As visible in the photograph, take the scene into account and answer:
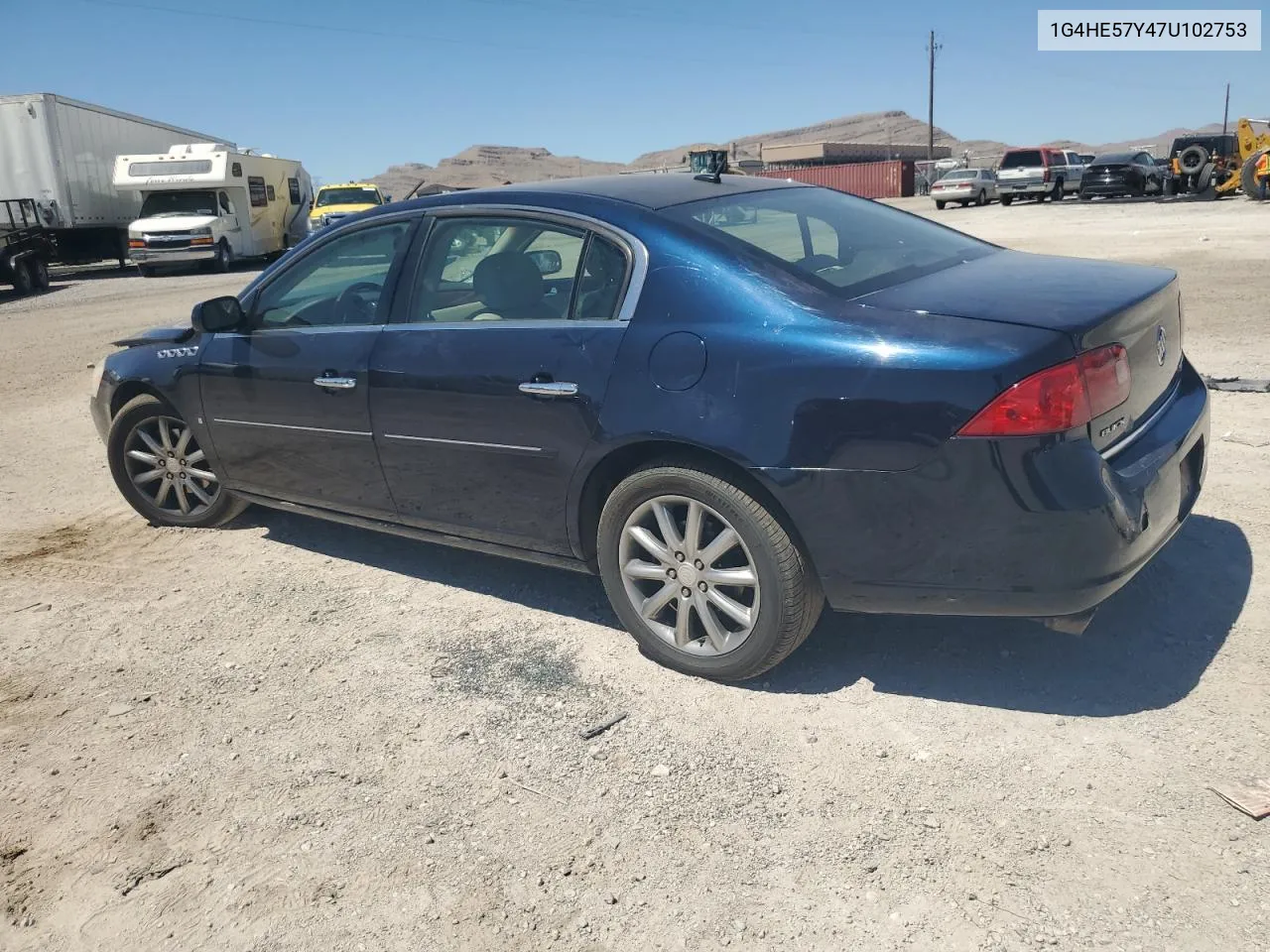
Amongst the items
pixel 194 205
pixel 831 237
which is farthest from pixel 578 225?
pixel 194 205

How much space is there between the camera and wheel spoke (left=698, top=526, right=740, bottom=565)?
327 cm

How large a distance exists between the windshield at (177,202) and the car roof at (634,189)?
78.8 feet

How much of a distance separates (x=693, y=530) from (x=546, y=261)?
1.17 meters

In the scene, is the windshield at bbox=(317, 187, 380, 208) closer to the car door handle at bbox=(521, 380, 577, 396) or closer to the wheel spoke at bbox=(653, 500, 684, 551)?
the car door handle at bbox=(521, 380, 577, 396)

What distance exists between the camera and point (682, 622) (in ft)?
11.4

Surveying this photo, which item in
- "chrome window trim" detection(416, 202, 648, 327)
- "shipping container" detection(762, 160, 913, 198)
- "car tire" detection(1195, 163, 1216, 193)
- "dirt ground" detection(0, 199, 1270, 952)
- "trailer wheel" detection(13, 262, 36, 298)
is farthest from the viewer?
"shipping container" detection(762, 160, 913, 198)

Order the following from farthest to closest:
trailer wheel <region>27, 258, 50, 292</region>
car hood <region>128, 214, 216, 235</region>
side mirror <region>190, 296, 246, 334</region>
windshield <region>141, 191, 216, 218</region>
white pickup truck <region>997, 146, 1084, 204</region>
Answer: white pickup truck <region>997, 146, 1084, 204</region> < windshield <region>141, 191, 216, 218</region> < car hood <region>128, 214, 216, 235</region> < trailer wheel <region>27, 258, 50, 292</region> < side mirror <region>190, 296, 246, 334</region>

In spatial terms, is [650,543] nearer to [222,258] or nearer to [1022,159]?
[222,258]

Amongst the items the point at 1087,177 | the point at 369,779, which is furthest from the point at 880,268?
the point at 1087,177

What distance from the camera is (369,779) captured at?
3055 millimetres

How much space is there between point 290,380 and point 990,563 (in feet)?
9.74

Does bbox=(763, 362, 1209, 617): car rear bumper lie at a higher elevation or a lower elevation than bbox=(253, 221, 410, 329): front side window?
lower

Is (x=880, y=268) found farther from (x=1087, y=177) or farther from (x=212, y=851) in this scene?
(x=1087, y=177)

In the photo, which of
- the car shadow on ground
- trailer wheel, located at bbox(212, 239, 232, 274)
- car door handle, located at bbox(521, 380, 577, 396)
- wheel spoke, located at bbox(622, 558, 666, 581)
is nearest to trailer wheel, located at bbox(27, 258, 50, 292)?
trailer wheel, located at bbox(212, 239, 232, 274)
